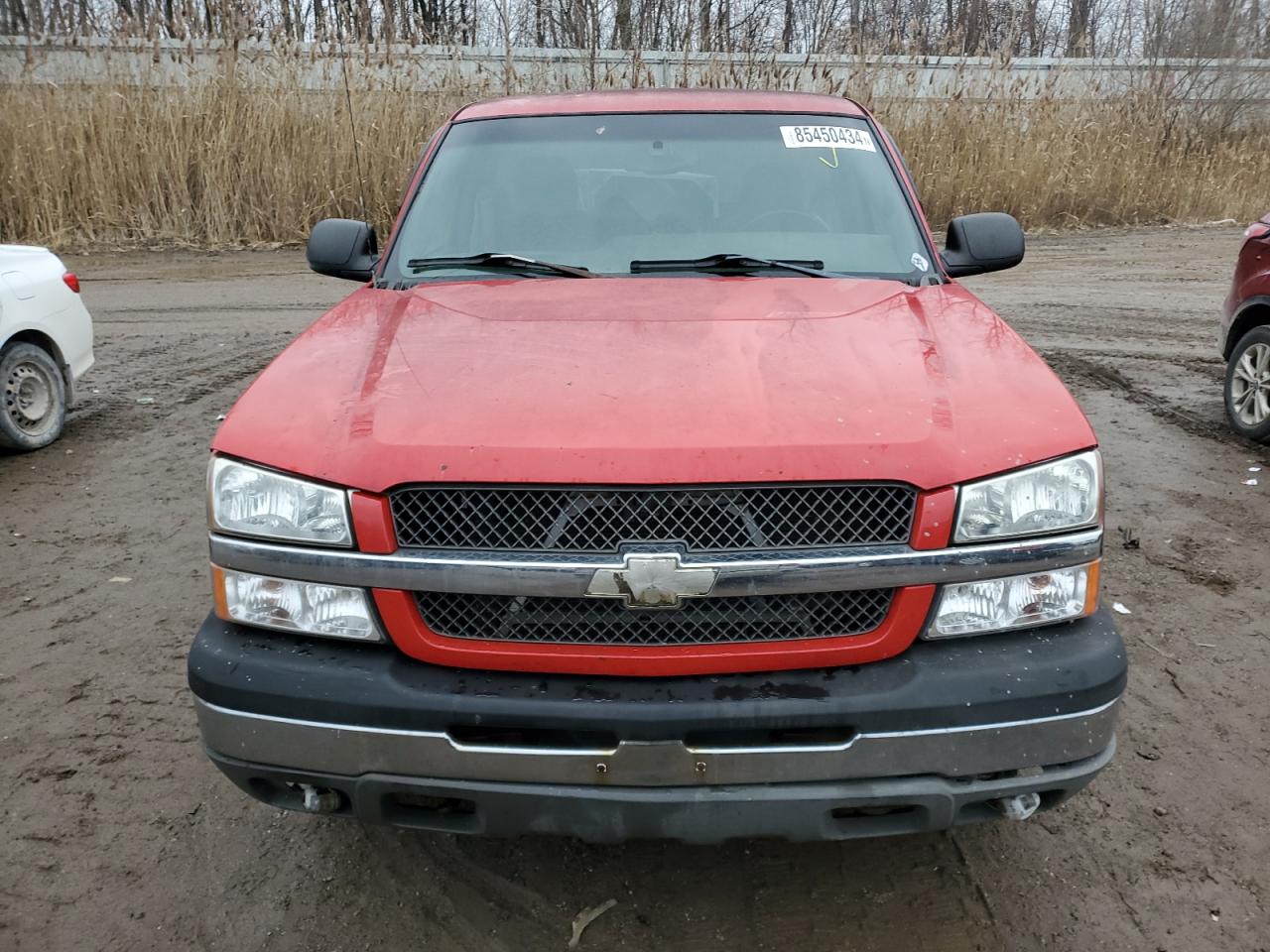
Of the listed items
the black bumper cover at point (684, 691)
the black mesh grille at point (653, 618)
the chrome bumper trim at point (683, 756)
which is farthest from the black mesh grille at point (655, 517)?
the chrome bumper trim at point (683, 756)

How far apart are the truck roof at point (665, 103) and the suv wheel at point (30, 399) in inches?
140

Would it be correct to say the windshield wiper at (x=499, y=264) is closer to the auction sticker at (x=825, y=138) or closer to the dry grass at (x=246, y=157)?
the auction sticker at (x=825, y=138)

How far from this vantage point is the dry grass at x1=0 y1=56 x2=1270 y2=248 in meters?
12.8

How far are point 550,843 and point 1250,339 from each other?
5333mm

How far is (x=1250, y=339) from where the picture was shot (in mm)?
5922

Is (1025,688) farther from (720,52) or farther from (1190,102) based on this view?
(1190,102)

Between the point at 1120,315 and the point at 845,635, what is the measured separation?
9085mm

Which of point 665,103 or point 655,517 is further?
point 665,103

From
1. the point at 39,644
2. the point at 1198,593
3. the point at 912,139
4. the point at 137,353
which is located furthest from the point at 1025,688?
the point at 912,139

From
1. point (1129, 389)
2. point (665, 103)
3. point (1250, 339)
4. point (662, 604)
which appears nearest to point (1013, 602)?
point (662, 604)

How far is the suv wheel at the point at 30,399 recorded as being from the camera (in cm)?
583

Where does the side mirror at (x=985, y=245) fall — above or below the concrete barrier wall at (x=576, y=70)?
below

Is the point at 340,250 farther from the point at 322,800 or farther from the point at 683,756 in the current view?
the point at 683,756

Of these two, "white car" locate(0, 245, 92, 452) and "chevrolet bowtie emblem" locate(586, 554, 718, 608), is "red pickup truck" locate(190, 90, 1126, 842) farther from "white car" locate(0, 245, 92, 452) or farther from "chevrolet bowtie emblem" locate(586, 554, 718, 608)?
"white car" locate(0, 245, 92, 452)
